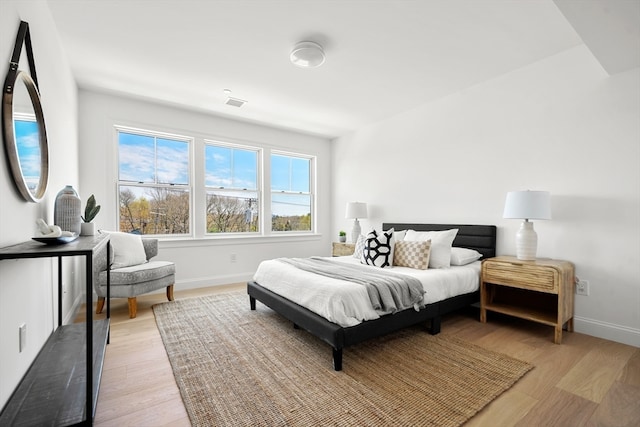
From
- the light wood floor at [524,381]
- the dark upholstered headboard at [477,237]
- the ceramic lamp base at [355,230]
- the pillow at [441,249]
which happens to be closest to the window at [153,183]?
the light wood floor at [524,381]

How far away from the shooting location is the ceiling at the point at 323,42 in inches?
85.0

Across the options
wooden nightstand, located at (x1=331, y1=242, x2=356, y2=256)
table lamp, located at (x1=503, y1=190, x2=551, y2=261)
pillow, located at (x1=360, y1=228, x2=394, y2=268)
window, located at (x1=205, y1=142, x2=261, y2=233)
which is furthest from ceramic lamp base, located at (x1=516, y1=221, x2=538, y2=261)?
window, located at (x1=205, y1=142, x2=261, y2=233)

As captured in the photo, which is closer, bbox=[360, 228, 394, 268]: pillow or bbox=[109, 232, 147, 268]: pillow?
bbox=[360, 228, 394, 268]: pillow

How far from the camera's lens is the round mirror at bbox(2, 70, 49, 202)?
1494 millimetres

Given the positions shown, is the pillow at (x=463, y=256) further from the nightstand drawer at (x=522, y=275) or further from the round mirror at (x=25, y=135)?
the round mirror at (x=25, y=135)

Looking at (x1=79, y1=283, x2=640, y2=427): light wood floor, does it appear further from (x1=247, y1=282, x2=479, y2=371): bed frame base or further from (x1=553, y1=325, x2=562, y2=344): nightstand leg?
(x1=247, y1=282, x2=479, y2=371): bed frame base

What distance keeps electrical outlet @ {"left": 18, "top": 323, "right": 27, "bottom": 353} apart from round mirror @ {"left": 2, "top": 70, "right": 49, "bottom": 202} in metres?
0.71

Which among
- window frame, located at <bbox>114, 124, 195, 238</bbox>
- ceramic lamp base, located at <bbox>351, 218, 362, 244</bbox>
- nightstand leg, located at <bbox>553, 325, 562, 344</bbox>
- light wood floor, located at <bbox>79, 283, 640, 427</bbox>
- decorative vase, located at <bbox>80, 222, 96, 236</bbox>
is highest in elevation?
window frame, located at <bbox>114, 124, 195, 238</bbox>

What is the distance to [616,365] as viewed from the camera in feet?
6.98

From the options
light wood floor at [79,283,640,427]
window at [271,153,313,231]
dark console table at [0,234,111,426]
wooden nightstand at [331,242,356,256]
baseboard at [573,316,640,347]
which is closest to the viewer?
dark console table at [0,234,111,426]

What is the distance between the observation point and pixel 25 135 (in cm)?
171

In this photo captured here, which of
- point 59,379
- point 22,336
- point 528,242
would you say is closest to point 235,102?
point 22,336

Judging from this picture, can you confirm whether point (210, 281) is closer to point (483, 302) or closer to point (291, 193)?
point (291, 193)

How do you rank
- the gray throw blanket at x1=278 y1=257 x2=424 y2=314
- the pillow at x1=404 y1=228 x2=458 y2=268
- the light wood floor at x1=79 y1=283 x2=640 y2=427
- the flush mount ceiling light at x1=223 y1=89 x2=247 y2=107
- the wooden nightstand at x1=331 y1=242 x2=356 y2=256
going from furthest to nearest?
the wooden nightstand at x1=331 y1=242 x2=356 y2=256 < the flush mount ceiling light at x1=223 y1=89 x2=247 y2=107 < the pillow at x1=404 y1=228 x2=458 y2=268 < the gray throw blanket at x1=278 y1=257 x2=424 y2=314 < the light wood floor at x1=79 y1=283 x2=640 y2=427
